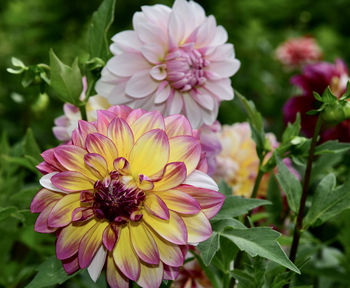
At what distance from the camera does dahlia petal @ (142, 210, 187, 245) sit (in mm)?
432

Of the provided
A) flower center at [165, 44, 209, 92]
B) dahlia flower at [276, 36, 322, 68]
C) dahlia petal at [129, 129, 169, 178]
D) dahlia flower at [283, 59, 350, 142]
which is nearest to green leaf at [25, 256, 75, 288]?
dahlia petal at [129, 129, 169, 178]

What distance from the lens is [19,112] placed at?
1.35 metres

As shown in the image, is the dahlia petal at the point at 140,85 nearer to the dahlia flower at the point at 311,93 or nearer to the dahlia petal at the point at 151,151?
the dahlia petal at the point at 151,151

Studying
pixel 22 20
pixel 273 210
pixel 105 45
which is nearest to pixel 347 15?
pixel 22 20

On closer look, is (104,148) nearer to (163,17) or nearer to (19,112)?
(163,17)

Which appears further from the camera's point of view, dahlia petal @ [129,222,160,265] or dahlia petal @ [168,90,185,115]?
dahlia petal @ [168,90,185,115]

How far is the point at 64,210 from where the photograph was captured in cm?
45

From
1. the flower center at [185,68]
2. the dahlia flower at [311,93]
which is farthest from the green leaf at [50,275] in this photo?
the dahlia flower at [311,93]

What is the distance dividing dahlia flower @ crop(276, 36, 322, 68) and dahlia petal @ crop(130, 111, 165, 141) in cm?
114

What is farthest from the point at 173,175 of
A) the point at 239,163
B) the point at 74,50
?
the point at 74,50

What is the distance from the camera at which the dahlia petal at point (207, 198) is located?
1.45 feet

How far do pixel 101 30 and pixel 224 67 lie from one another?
15cm

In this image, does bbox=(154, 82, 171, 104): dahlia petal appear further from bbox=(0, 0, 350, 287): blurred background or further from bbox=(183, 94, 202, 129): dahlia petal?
bbox=(0, 0, 350, 287): blurred background

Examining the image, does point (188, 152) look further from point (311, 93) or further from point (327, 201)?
point (311, 93)
